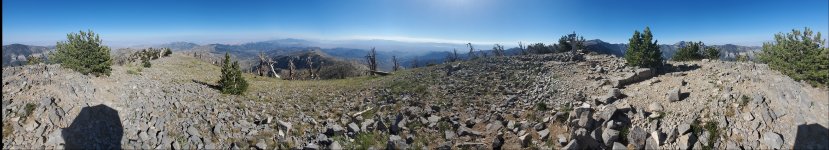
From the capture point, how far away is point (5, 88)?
22.5 m

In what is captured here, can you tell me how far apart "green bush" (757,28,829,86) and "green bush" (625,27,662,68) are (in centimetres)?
832

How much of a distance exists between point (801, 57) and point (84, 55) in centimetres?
4619

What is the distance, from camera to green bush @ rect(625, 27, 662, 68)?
113ft

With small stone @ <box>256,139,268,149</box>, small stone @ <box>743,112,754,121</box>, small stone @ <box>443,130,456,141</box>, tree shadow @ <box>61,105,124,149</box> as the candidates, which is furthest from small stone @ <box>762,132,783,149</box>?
tree shadow @ <box>61,105,124,149</box>

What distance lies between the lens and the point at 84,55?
28.5 meters

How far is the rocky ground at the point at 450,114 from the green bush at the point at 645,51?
41.1 inches

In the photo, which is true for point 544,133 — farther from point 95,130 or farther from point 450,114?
point 95,130

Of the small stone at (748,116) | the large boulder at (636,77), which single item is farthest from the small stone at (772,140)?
the large boulder at (636,77)

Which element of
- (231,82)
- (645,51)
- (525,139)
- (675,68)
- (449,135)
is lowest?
(449,135)

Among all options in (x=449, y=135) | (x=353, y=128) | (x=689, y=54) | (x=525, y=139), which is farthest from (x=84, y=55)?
(x=689, y=54)

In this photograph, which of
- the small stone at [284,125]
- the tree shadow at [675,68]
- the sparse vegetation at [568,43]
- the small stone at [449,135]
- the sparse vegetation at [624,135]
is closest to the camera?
the sparse vegetation at [624,135]

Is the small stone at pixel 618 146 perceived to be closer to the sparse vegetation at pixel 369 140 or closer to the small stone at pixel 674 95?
the small stone at pixel 674 95

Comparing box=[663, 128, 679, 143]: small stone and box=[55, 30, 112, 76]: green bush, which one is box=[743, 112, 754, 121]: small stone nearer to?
box=[663, 128, 679, 143]: small stone

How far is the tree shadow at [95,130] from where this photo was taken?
19812 millimetres
